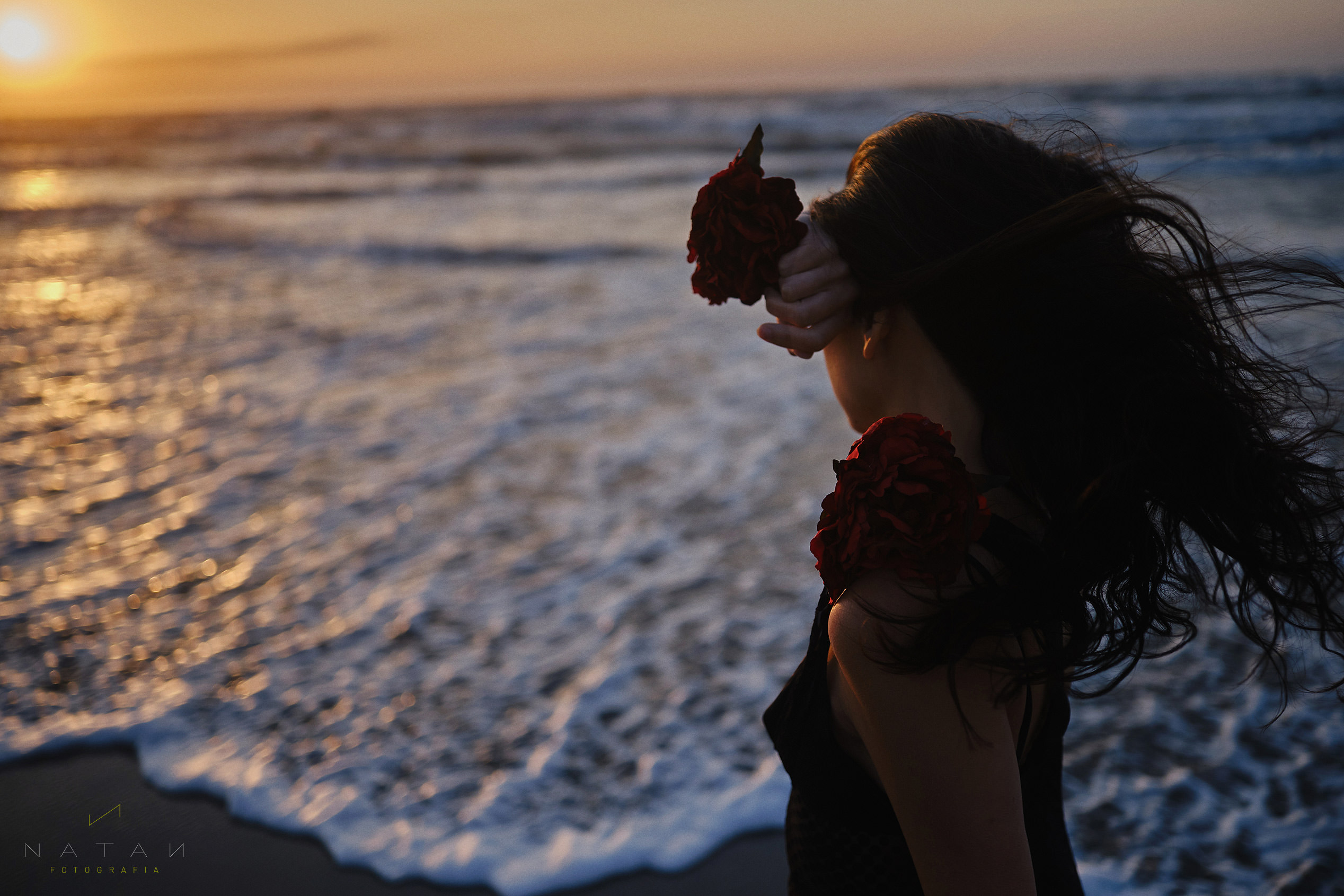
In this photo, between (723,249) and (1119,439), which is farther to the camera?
(723,249)

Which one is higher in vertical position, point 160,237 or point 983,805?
point 160,237

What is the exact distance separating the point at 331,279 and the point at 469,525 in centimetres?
712

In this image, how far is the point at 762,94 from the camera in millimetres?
36312

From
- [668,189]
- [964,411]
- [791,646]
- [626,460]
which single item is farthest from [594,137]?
[964,411]

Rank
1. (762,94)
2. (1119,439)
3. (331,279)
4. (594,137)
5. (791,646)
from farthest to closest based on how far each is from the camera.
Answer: (762,94), (594,137), (331,279), (791,646), (1119,439)

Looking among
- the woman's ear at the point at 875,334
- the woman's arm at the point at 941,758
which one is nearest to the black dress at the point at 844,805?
the woman's arm at the point at 941,758

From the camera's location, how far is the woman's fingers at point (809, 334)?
152 centimetres

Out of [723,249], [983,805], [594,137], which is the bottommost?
[983,805]

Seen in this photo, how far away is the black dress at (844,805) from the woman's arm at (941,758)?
29cm

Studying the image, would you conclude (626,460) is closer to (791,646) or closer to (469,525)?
(469,525)

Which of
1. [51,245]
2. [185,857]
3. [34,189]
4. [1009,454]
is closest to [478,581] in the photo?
[185,857]

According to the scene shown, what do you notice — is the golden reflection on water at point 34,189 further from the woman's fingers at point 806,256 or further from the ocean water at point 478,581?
the woman's fingers at point 806,256

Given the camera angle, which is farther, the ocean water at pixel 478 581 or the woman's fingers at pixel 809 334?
the ocean water at pixel 478 581

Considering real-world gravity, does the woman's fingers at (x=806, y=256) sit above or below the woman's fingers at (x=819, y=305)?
above
